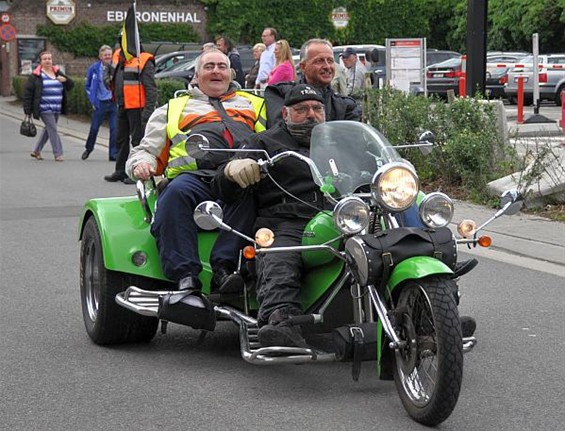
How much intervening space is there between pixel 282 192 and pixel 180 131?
3.28 ft

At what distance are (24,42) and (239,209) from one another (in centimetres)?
4649

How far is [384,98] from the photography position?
14.9 metres

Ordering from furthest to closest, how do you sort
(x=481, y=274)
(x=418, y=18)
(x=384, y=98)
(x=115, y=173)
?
(x=418, y=18) < (x=115, y=173) < (x=384, y=98) < (x=481, y=274)

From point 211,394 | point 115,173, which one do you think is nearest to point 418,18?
point 115,173

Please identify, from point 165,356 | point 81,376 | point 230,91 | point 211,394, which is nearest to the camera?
point 211,394

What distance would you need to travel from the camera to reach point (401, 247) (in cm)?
527

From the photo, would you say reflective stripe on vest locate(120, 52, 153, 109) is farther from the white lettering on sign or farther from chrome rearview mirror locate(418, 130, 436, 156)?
the white lettering on sign

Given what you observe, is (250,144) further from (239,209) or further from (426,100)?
(426,100)

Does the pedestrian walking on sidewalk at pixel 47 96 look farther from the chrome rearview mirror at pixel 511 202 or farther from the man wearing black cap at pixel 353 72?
the chrome rearview mirror at pixel 511 202

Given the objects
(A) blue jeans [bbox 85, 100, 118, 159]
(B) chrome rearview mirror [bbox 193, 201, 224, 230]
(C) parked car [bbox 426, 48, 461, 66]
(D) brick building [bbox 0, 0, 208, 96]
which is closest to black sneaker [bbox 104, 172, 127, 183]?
(A) blue jeans [bbox 85, 100, 118, 159]

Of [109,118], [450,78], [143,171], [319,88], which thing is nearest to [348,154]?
[143,171]

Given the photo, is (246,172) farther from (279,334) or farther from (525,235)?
(525,235)

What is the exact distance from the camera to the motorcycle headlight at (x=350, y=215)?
210 inches

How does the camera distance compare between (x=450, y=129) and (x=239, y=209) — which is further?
(x=450, y=129)
